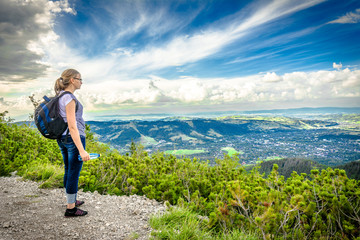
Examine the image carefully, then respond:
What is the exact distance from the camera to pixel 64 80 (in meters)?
3.33

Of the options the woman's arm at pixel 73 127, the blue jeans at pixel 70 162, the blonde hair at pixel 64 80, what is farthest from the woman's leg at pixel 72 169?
the blonde hair at pixel 64 80

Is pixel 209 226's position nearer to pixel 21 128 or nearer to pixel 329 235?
pixel 329 235

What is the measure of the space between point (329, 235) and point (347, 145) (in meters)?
210

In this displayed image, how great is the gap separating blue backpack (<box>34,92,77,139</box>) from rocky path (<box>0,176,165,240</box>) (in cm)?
154

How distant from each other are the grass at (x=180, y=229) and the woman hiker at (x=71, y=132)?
5.10 feet

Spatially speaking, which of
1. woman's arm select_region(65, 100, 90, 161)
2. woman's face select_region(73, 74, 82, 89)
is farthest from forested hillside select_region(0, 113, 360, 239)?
woman's face select_region(73, 74, 82, 89)

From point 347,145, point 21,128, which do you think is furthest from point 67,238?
point 347,145

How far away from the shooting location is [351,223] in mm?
3676

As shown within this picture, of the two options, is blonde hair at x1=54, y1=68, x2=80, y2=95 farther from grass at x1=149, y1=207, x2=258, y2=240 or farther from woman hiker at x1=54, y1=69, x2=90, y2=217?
grass at x1=149, y1=207, x2=258, y2=240

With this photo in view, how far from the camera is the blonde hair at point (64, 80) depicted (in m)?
3.34

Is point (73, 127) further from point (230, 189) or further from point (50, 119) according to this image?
point (230, 189)

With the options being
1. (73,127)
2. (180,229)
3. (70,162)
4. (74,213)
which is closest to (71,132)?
(73,127)

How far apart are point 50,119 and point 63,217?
1.86 m

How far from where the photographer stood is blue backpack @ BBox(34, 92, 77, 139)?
321 centimetres
